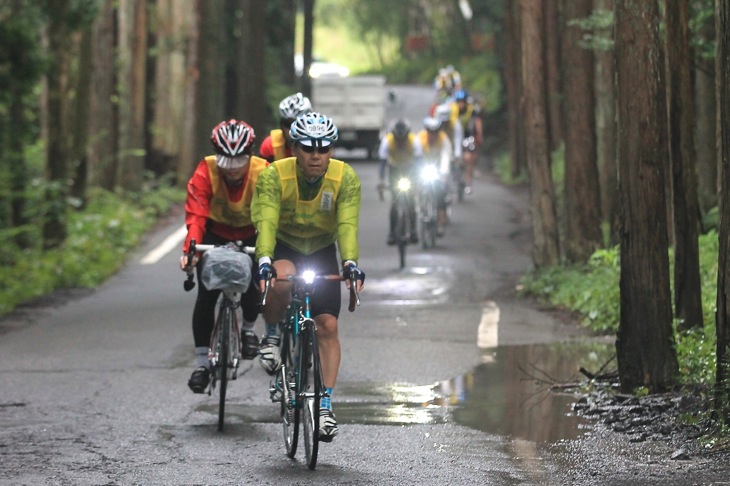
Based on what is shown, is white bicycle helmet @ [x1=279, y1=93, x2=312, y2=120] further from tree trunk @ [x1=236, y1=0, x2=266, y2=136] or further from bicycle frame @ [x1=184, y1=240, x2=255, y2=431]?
tree trunk @ [x1=236, y1=0, x2=266, y2=136]

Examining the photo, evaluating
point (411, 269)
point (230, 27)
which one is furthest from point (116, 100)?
point (411, 269)

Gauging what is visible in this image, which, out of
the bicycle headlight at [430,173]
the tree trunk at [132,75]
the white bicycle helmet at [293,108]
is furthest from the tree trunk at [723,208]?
the tree trunk at [132,75]

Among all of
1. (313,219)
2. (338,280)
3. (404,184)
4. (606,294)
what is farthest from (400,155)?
(338,280)

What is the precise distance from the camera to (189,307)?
1688 centimetres

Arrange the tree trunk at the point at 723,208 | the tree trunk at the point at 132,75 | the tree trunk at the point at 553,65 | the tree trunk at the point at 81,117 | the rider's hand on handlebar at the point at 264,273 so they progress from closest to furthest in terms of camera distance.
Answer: the rider's hand on handlebar at the point at 264,273 < the tree trunk at the point at 723,208 < the tree trunk at the point at 553,65 < the tree trunk at the point at 81,117 < the tree trunk at the point at 132,75

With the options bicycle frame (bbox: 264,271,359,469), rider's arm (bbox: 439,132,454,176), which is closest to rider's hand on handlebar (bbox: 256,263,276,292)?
bicycle frame (bbox: 264,271,359,469)

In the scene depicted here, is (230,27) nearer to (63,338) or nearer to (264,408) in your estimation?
(63,338)

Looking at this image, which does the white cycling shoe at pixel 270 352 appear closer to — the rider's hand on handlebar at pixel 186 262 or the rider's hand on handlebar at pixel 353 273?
the rider's hand on handlebar at pixel 186 262

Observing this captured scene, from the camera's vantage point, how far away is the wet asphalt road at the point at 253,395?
830 centimetres

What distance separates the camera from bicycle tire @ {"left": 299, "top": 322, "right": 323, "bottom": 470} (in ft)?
26.9

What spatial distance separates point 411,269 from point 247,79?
17146mm

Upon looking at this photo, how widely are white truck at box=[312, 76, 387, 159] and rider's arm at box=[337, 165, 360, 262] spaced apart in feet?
111

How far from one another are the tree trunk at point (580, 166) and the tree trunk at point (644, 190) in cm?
826

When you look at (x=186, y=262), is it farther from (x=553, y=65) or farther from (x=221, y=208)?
(x=553, y=65)
